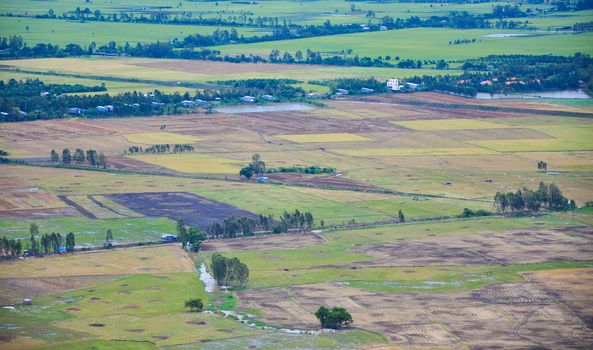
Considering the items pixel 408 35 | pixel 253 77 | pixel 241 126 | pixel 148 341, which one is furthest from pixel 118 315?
pixel 408 35

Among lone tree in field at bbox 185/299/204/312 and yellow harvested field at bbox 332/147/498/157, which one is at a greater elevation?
yellow harvested field at bbox 332/147/498/157

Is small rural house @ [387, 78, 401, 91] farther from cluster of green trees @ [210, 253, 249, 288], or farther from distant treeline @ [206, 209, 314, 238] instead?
cluster of green trees @ [210, 253, 249, 288]

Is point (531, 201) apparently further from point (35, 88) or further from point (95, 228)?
point (35, 88)

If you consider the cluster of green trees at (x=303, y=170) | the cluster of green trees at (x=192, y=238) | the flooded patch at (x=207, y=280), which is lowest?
the flooded patch at (x=207, y=280)

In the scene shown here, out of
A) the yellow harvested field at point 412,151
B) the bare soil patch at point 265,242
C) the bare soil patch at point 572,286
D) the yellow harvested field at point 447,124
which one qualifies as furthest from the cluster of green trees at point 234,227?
the yellow harvested field at point 447,124

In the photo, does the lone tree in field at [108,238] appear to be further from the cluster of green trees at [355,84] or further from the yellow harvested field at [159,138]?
the cluster of green trees at [355,84]

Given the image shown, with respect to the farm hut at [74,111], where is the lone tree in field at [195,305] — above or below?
below

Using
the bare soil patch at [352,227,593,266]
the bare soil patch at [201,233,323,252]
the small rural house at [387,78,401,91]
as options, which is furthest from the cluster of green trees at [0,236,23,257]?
the small rural house at [387,78,401,91]
